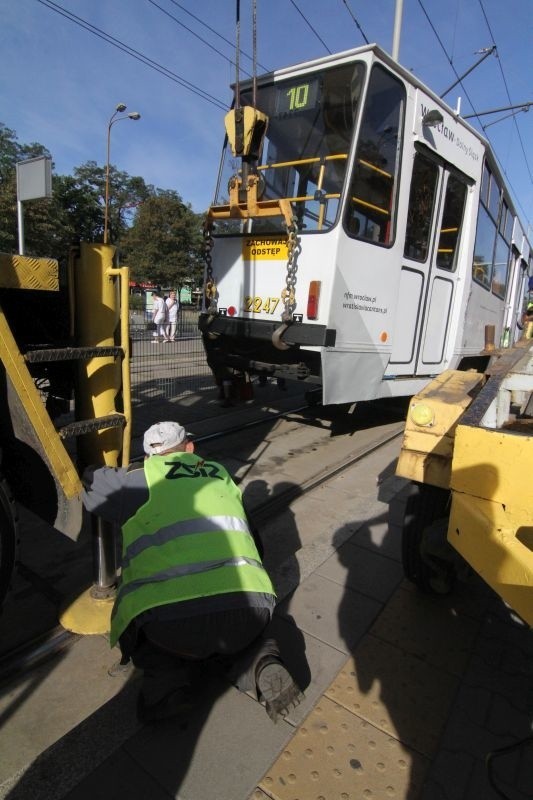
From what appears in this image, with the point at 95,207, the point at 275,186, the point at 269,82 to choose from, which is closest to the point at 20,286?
the point at 275,186

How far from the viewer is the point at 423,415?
2297mm

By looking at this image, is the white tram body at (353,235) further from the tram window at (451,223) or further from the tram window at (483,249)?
the tram window at (483,249)

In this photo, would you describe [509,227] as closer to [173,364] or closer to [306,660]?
[173,364]

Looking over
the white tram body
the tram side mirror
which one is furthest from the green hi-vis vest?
the tram side mirror

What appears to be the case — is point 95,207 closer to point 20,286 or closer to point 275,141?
point 275,141

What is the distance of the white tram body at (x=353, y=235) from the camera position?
14.3 feet

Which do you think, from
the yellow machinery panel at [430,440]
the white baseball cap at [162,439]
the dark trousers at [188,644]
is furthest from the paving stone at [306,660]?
the white baseball cap at [162,439]

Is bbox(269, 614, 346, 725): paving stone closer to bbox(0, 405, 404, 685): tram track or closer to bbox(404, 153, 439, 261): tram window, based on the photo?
bbox(0, 405, 404, 685): tram track

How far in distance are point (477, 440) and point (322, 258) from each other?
3169 millimetres

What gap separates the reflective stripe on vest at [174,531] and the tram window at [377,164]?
3402mm

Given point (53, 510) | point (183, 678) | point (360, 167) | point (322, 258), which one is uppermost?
point (360, 167)

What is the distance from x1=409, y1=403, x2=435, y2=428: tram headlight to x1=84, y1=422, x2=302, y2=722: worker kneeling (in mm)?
1034

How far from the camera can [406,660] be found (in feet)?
7.28

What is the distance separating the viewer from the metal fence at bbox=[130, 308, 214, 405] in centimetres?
830
